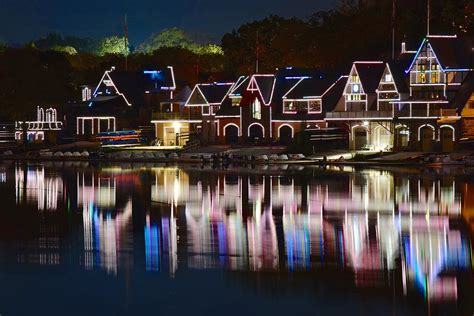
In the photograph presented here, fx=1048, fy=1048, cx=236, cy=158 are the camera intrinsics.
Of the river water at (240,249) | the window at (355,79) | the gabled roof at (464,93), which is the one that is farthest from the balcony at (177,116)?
the river water at (240,249)

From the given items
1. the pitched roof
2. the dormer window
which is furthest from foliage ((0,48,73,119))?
the pitched roof

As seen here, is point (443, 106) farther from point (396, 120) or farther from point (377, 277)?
point (377, 277)

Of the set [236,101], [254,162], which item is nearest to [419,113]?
[254,162]

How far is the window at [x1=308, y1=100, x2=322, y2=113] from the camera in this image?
319ft

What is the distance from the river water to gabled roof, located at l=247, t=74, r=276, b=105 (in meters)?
42.7

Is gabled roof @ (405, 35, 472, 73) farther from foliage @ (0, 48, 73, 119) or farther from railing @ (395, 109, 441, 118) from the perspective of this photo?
foliage @ (0, 48, 73, 119)

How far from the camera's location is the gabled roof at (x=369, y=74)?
9019 centimetres

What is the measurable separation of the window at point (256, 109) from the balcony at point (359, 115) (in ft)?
37.4

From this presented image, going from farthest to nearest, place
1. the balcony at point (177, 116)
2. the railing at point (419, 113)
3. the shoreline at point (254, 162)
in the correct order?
the balcony at point (177, 116), the railing at point (419, 113), the shoreline at point (254, 162)

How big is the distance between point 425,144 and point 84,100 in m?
53.2

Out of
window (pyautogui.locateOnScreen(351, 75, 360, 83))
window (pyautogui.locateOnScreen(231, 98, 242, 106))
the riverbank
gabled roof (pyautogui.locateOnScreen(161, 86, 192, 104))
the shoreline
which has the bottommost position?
the shoreline

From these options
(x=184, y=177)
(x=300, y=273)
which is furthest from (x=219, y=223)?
(x=184, y=177)

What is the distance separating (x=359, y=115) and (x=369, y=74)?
15.9 feet

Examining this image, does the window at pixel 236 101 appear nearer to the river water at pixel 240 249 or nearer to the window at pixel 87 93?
the window at pixel 87 93
